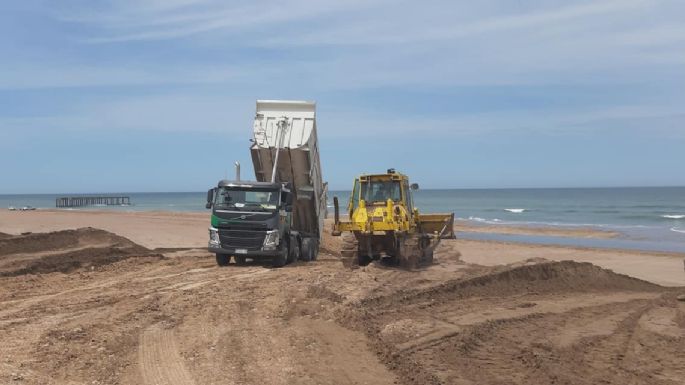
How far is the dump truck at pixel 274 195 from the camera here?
1948cm

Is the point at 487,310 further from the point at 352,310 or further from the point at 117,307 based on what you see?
the point at 117,307

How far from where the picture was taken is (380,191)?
64.5 ft

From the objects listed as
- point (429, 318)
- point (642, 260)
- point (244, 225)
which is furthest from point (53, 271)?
point (642, 260)

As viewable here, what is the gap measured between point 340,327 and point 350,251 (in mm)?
→ 8639

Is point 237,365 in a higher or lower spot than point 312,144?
lower

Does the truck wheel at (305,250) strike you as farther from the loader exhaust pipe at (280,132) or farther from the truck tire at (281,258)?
the loader exhaust pipe at (280,132)

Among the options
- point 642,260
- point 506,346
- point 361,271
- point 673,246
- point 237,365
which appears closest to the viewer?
point 237,365

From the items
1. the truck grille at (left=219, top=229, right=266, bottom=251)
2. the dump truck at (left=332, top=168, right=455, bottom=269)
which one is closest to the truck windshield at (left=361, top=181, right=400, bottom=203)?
the dump truck at (left=332, top=168, right=455, bottom=269)

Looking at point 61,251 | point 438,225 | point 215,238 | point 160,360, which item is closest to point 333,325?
point 160,360

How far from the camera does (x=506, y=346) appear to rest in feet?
31.3

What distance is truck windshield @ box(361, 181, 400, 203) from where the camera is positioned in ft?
64.2

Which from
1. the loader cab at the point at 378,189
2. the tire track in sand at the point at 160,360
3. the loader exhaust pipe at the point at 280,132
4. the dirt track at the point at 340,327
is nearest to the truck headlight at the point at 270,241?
the dirt track at the point at 340,327

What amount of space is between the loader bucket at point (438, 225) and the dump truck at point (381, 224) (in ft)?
4.77

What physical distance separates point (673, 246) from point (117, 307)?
29445 mm
